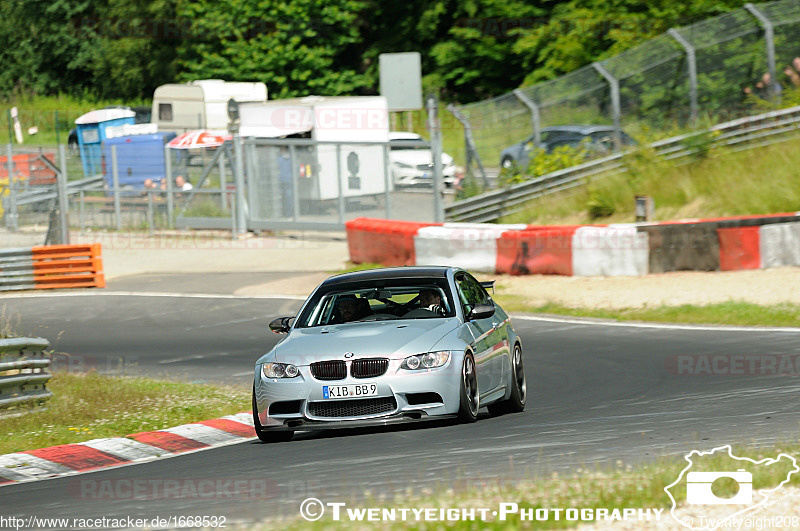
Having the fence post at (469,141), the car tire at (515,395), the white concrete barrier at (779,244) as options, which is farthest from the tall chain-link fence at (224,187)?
the car tire at (515,395)

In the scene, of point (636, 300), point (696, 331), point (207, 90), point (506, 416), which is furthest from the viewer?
point (207, 90)

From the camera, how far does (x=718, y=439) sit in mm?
8258

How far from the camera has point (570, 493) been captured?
655cm

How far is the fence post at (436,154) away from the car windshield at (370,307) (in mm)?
15437

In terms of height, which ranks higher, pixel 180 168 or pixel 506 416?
pixel 180 168

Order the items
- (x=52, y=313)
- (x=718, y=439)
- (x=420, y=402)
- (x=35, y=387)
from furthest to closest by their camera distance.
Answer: (x=52, y=313) < (x=35, y=387) < (x=420, y=402) < (x=718, y=439)

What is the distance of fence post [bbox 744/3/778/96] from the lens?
25547 millimetres

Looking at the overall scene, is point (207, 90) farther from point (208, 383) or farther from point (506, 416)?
point (506, 416)

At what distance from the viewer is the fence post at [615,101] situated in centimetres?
2648

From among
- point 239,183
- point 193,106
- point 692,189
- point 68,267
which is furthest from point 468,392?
point 193,106

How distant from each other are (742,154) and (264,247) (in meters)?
10.7

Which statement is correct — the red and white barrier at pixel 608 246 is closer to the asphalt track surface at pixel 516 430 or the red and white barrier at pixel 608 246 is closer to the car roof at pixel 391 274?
the asphalt track surface at pixel 516 430

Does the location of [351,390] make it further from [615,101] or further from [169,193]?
[169,193]

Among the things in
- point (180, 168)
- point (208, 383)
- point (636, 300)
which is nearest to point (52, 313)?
point (208, 383)
